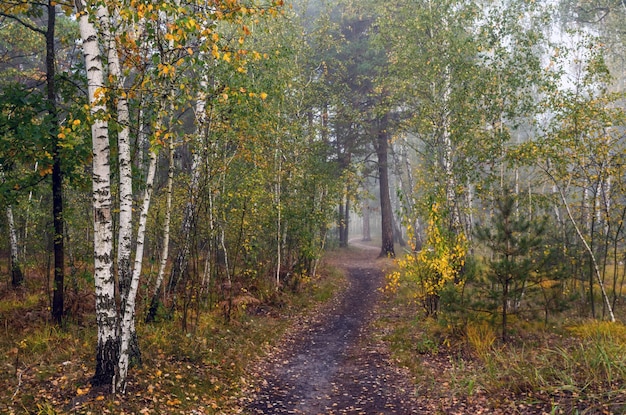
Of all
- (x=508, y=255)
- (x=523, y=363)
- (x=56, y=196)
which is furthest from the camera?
(x=508, y=255)

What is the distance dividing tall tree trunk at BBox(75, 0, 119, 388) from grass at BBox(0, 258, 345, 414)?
0.51 m

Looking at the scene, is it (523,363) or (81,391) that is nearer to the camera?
(81,391)

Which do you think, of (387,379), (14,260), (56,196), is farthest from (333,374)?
(14,260)

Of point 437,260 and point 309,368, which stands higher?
point 437,260

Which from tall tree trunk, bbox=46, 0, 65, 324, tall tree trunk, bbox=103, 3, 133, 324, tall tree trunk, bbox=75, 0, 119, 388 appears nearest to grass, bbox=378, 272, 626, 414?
tall tree trunk, bbox=75, 0, 119, 388

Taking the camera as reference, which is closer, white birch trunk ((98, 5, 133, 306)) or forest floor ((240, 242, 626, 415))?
white birch trunk ((98, 5, 133, 306))

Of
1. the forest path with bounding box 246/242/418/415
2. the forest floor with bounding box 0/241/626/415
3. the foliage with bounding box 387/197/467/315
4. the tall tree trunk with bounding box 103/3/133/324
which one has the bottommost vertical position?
the forest path with bounding box 246/242/418/415

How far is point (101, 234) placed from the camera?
604 cm

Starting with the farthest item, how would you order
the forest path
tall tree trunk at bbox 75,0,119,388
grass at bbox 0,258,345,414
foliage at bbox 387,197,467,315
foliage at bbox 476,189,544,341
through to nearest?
foliage at bbox 387,197,467,315
foliage at bbox 476,189,544,341
the forest path
tall tree trunk at bbox 75,0,119,388
grass at bbox 0,258,345,414

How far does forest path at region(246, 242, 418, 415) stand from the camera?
716 cm

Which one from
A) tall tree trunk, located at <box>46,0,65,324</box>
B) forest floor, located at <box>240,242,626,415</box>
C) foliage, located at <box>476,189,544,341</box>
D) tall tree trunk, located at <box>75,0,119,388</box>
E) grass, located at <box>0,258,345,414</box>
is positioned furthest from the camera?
foliage, located at <box>476,189,544,341</box>

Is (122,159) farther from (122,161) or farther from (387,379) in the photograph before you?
(387,379)

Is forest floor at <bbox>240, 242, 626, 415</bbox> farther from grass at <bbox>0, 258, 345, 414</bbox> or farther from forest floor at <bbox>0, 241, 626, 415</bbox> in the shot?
grass at <bbox>0, 258, 345, 414</bbox>

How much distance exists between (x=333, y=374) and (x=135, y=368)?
3896 mm
